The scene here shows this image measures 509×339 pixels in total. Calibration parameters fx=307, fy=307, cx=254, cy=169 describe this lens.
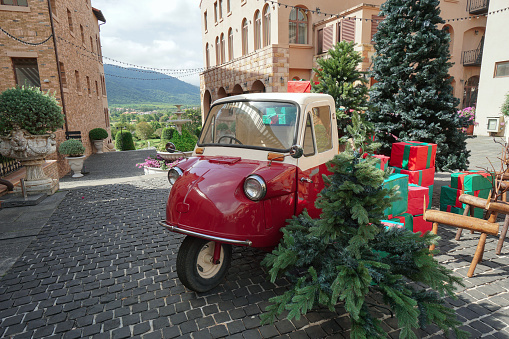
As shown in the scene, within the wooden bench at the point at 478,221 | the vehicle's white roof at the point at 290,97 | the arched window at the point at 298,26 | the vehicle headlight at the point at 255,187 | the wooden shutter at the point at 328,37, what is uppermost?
the arched window at the point at 298,26

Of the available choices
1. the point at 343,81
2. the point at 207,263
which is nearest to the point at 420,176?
the point at 343,81

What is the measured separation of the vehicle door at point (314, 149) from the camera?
3787 millimetres

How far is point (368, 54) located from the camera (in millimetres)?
14484

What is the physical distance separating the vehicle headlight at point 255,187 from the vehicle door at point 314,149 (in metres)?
0.67

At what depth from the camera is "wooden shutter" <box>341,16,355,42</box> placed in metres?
14.6

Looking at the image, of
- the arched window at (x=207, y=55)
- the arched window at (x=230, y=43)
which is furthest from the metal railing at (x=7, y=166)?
the arched window at (x=207, y=55)

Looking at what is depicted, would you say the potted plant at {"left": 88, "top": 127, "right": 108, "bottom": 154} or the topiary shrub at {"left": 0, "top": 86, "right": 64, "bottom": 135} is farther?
the potted plant at {"left": 88, "top": 127, "right": 108, "bottom": 154}

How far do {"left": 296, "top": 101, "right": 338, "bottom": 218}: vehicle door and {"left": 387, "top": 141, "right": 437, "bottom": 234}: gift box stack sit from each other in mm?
1585

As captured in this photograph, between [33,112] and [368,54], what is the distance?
44.2 feet

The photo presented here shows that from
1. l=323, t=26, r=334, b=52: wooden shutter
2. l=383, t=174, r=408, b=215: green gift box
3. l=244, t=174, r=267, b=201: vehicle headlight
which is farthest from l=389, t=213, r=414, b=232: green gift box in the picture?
l=323, t=26, r=334, b=52: wooden shutter

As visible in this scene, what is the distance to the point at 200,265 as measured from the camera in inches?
141

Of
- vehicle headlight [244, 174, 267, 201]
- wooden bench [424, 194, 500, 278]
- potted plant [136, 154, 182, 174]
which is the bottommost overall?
potted plant [136, 154, 182, 174]

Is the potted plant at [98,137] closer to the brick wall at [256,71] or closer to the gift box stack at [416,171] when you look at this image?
the brick wall at [256,71]

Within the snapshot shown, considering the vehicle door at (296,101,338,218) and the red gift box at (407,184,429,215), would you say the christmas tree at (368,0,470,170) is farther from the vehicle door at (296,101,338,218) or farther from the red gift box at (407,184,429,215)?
the vehicle door at (296,101,338,218)
